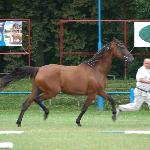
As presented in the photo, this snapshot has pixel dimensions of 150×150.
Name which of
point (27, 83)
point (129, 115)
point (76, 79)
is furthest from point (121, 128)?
point (27, 83)

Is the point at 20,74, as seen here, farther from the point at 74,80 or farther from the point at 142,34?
the point at 142,34

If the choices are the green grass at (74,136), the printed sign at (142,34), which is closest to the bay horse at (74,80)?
the green grass at (74,136)

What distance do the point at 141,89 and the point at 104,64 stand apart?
1.19 m

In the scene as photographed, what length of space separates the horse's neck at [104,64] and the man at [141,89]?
819 mm

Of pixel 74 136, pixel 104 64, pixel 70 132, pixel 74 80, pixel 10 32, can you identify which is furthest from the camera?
pixel 10 32

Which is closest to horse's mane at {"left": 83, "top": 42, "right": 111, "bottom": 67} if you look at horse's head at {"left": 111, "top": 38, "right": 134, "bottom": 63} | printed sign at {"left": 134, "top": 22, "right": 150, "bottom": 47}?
horse's head at {"left": 111, "top": 38, "right": 134, "bottom": 63}

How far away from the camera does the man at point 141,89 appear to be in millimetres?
19964

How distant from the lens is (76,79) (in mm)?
19688

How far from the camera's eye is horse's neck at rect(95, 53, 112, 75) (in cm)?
1983

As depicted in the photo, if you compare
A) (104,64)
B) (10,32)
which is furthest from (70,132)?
(10,32)

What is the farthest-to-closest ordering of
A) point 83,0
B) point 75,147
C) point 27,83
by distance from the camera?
point 83,0, point 27,83, point 75,147

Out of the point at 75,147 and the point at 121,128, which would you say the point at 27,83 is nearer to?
the point at 121,128

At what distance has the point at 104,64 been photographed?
19922mm

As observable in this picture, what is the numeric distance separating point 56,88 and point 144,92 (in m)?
2.37
